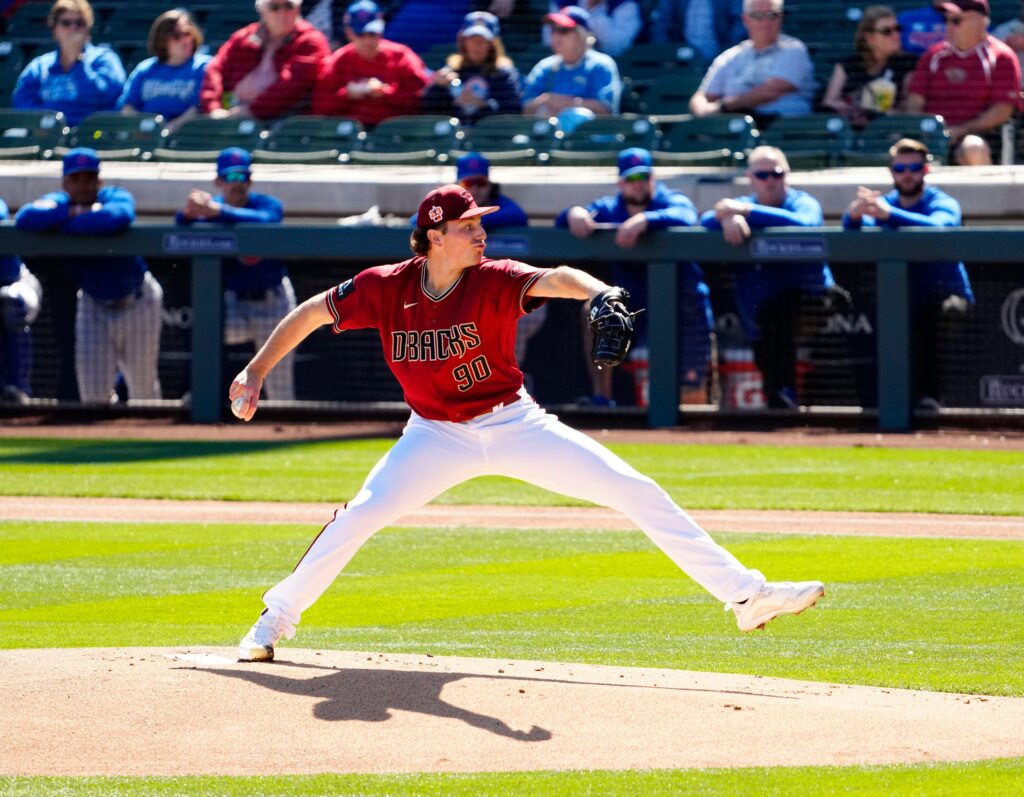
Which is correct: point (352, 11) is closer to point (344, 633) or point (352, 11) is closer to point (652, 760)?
point (344, 633)

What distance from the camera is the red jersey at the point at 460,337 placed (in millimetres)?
5684

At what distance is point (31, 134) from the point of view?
1667 centimetres

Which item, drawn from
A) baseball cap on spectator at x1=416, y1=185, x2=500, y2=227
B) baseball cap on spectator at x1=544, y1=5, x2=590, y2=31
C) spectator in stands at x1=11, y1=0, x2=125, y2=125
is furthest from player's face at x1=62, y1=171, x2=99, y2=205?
baseball cap on spectator at x1=416, y1=185, x2=500, y2=227

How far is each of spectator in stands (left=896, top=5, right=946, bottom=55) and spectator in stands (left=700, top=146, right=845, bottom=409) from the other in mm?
2316

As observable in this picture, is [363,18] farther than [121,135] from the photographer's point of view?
No

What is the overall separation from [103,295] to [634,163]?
4.45m

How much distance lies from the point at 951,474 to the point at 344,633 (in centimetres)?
584

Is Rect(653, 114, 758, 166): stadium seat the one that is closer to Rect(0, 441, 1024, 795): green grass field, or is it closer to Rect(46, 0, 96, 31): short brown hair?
Rect(0, 441, 1024, 795): green grass field

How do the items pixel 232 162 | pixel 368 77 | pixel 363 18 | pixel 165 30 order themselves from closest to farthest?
pixel 232 162, pixel 363 18, pixel 368 77, pixel 165 30

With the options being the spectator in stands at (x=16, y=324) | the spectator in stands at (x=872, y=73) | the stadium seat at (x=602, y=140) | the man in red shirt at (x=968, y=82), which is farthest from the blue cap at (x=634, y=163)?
the spectator in stands at (x=16, y=324)

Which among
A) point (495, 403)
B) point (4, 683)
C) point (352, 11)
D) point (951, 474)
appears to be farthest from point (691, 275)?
point (4, 683)

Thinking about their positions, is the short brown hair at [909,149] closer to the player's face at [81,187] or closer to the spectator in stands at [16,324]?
the player's face at [81,187]

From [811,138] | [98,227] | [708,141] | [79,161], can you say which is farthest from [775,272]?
[79,161]

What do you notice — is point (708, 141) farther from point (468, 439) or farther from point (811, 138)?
point (468, 439)
